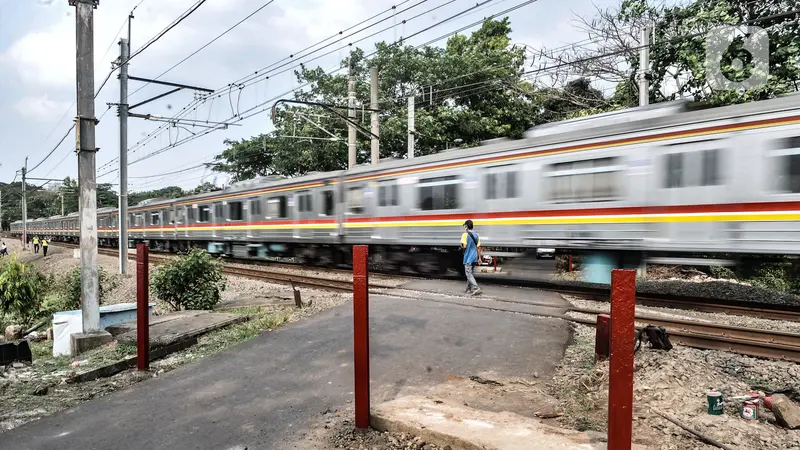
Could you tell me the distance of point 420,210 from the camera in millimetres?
11977

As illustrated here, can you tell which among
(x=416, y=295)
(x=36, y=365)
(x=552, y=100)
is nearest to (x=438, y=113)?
(x=552, y=100)

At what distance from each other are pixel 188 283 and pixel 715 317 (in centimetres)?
990

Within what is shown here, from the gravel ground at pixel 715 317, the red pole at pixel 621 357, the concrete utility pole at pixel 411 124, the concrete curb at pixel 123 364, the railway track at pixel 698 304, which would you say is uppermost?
the concrete utility pole at pixel 411 124

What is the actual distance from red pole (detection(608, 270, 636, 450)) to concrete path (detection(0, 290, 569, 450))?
8.18ft

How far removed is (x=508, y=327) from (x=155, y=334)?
529 cm

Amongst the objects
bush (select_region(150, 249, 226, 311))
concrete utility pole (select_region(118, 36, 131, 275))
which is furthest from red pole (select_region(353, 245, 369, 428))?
concrete utility pole (select_region(118, 36, 131, 275))

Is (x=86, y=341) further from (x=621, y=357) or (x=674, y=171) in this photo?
(x=674, y=171)

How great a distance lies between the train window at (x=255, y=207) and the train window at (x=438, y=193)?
8.22 metres

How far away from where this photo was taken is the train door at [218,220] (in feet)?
66.6

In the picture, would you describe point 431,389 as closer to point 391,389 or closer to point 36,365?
point 391,389

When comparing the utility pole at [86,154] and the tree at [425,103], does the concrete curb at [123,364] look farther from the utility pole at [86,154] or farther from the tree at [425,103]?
the tree at [425,103]

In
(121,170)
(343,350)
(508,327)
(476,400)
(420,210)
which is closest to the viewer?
(476,400)

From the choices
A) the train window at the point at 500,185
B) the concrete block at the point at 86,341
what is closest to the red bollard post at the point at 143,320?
the concrete block at the point at 86,341

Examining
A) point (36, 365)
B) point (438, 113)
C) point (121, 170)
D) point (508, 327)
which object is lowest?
point (36, 365)
